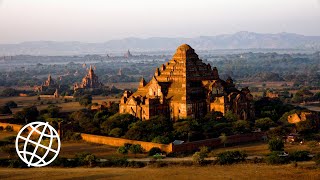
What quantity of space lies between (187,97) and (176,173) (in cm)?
1717

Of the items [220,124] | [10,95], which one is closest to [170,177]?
[220,124]

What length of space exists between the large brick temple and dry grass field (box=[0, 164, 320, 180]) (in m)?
15.1

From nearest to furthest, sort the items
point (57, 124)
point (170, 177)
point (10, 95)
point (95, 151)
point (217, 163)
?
point (170, 177) → point (217, 163) → point (95, 151) → point (57, 124) → point (10, 95)

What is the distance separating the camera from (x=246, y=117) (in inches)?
2100

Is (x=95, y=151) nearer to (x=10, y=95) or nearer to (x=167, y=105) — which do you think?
(x=167, y=105)

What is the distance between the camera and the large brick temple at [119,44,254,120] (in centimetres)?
5216

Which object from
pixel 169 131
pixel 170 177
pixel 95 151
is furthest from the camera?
pixel 169 131

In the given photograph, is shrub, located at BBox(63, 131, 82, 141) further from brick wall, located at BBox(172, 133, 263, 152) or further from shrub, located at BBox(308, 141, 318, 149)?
shrub, located at BBox(308, 141, 318, 149)

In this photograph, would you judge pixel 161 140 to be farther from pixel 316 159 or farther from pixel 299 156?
pixel 316 159

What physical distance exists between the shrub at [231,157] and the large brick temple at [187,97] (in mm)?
12906

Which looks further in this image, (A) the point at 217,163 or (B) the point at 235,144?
(B) the point at 235,144

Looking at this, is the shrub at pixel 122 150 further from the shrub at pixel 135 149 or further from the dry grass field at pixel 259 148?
the dry grass field at pixel 259 148

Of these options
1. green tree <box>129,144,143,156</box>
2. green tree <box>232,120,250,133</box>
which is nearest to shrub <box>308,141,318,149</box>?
green tree <box>232,120,250,133</box>

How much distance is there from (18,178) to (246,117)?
24.3 metres
